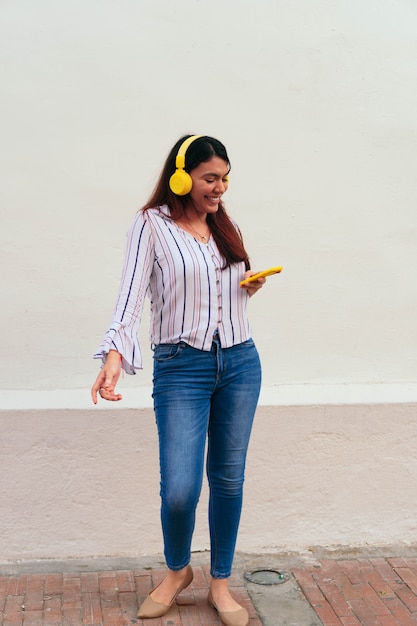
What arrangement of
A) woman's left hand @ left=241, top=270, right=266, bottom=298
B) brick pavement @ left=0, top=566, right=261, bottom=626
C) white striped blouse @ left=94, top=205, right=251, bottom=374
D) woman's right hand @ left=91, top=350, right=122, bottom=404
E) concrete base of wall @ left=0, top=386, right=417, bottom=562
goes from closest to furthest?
woman's right hand @ left=91, top=350, right=122, bottom=404 < white striped blouse @ left=94, top=205, right=251, bottom=374 < woman's left hand @ left=241, top=270, right=266, bottom=298 < brick pavement @ left=0, top=566, right=261, bottom=626 < concrete base of wall @ left=0, top=386, right=417, bottom=562

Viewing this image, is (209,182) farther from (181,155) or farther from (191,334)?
(191,334)

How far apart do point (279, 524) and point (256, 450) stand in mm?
407

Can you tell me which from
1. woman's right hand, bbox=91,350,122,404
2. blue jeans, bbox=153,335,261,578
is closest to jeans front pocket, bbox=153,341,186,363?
blue jeans, bbox=153,335,261,578

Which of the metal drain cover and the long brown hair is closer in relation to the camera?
the long brown hair

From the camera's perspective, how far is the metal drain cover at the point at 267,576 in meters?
4.16

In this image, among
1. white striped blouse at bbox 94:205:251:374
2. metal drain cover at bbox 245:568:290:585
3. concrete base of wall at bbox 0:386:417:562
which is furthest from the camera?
concrete base of wall at bbox 0:386:417:562

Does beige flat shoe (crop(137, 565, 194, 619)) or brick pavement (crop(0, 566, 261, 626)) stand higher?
beige flat shoe (crop(137, 565, 194, 619))

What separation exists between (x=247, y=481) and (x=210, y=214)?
1454 millimetres

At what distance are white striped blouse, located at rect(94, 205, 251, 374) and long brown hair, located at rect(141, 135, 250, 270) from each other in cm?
4

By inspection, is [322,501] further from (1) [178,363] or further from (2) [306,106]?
(2) [306,106]

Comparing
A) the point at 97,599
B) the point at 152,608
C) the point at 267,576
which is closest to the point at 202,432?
the point at 152,608

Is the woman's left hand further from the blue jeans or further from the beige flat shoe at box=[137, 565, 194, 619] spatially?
the beige flat shoe at box=[137, 565, 194, 619]

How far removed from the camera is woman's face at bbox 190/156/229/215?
353 centimetres

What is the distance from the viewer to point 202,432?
357 centimetres
